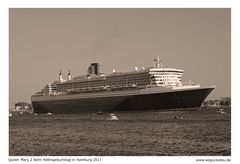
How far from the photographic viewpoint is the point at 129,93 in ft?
61.0

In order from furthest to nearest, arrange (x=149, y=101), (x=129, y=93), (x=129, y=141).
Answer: (x=129, y=93)
(x=149, y=101)
(x=129, y=141)

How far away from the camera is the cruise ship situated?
716 inches

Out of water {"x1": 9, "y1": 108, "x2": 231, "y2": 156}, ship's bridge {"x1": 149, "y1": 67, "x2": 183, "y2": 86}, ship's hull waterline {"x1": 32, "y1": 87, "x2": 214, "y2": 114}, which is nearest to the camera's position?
water {"x1": 9, "y1": 108, "x2": 231, "y2": 156}

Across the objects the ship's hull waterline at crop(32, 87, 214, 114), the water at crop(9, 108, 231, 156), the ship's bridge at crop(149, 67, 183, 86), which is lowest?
the water at crop(9, 108, 231, 156)

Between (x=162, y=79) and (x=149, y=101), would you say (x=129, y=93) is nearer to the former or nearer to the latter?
(x=149, y=101)

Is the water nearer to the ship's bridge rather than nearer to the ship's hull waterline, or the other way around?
the ship's hull waterline

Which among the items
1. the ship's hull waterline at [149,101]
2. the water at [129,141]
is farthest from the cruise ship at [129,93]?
the water at [129,141]

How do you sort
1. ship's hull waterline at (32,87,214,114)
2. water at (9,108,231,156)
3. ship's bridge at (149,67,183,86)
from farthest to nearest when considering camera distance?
ship's bridge at (149,67,183,86) < ship's hull waterline at (32,87,214,114) < water at (9,108,231,156)

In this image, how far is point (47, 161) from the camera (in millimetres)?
7824

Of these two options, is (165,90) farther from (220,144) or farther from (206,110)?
(220,144)

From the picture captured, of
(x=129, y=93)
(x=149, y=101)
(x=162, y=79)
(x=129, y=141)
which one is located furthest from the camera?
(x=162, y=79)

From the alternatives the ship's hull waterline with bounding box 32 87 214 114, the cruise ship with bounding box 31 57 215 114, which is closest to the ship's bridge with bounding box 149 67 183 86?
the cruise ship with bounding box 31 57 215 114

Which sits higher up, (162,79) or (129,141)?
(162,79)

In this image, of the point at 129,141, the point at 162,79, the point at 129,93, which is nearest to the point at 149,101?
the point at 129,93
